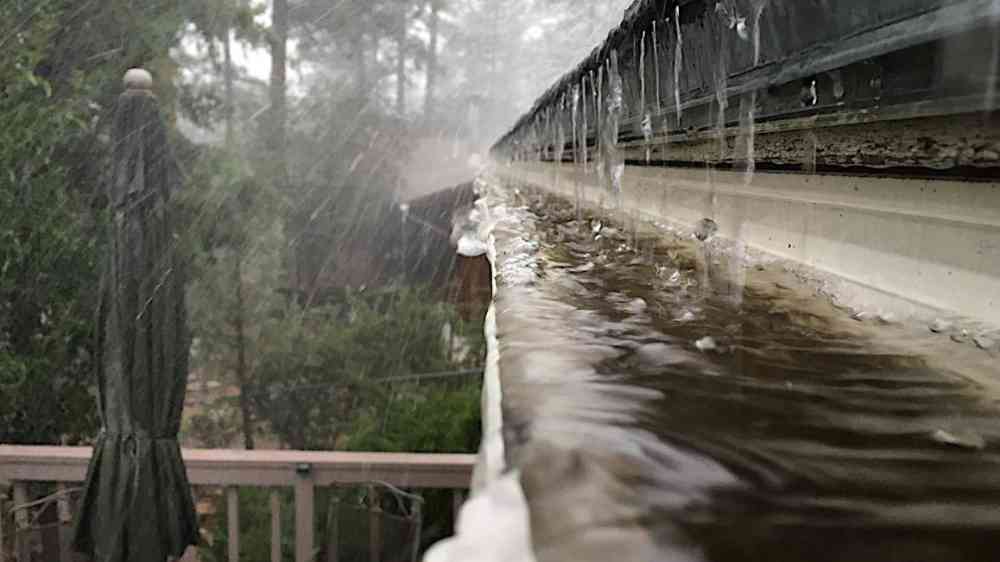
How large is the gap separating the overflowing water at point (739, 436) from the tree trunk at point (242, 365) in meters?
10.5

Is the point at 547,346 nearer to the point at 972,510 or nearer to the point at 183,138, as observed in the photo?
the point at 972,510

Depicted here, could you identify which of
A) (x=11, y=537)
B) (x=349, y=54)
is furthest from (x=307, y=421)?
(x=349, y=54)

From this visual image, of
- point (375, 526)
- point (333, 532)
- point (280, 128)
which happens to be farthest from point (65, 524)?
point (280, 128)

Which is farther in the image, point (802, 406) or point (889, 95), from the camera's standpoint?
point (889, 95)

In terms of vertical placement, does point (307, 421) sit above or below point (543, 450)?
below

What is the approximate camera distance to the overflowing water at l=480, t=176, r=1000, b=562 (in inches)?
22.3

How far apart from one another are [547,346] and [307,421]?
10.1 metres

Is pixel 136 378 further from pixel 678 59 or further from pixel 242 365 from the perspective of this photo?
pixel 242 365

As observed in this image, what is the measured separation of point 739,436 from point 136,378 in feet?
13.5

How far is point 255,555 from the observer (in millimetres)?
5754

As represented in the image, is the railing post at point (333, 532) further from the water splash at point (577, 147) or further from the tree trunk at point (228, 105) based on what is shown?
the tree trunk at point (228, 105)

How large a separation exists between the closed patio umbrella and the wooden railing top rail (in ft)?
1.11

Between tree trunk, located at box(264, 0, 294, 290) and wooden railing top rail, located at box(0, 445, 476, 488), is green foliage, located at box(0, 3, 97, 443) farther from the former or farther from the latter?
tree trunk, located at box(264, 0, 294, 290)

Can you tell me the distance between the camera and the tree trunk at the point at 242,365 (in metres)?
11.0
